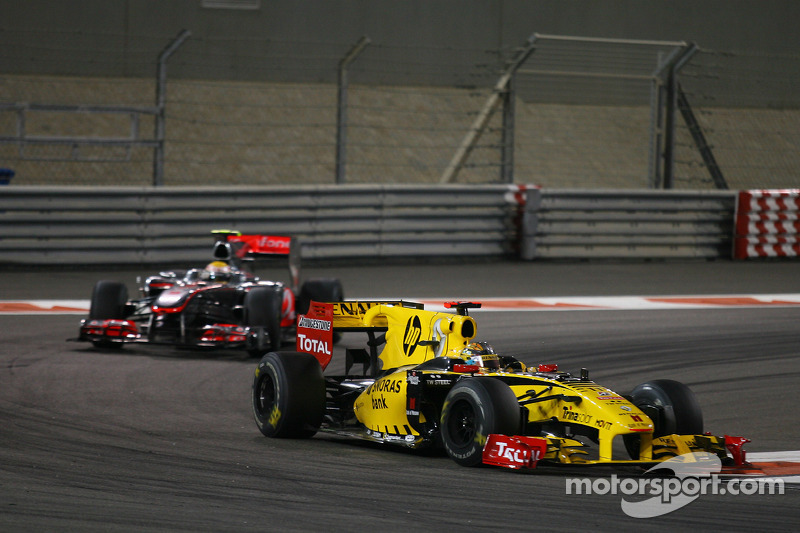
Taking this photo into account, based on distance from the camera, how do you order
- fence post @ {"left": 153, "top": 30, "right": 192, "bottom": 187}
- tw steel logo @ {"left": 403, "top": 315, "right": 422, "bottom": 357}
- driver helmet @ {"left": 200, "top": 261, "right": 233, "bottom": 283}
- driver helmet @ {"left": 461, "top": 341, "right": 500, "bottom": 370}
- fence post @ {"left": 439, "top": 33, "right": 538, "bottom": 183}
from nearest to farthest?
driver helmet @ {"left": 461, "top": 341, "right": 500, "bottom": 370} → tw steel logo @ {"left": 403, "top": 315, "right": 422, "bottom": 357} → driver helmet @ {"left": 200, "top": 261, "right": 233, "bottom": 283} → fence post @ {"left": 153, "top": 30, "right": 192, "bottom": 187} → fence post @ {"left": 439, "top": 33, "right": 538, "bottom": 183}

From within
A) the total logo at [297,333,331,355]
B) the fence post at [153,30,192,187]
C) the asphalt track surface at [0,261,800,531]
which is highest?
the fence post at [153,30,192,187]

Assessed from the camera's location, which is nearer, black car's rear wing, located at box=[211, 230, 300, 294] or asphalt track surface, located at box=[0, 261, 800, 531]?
asphalt track surface, located at box=[0, 261, 800, 531]

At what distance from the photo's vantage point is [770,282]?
17.1 metres

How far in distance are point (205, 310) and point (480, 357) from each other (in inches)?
177

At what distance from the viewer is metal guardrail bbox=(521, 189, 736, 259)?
720 inches

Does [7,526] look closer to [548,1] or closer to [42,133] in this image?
[42,133]

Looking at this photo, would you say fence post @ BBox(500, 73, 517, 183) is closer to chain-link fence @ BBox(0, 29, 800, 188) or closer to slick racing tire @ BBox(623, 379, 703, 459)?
chain-link fence @ BBox(0, 29, 800, 188)

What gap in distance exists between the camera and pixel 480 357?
7391 mm

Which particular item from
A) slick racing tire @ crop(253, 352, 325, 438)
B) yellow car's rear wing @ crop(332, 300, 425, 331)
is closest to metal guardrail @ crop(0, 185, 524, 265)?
yellow car's rear wing @ crop(332, 300, 425, 331)

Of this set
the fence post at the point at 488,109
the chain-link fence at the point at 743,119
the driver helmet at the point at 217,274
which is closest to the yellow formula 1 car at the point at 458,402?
the driver helmet at the point at 217,274

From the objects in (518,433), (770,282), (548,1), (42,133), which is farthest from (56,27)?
(518,433)

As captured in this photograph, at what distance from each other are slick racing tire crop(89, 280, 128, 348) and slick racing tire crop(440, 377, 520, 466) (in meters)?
5.24

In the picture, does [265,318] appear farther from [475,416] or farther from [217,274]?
[475,416]

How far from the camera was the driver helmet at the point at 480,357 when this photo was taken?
290 inches
